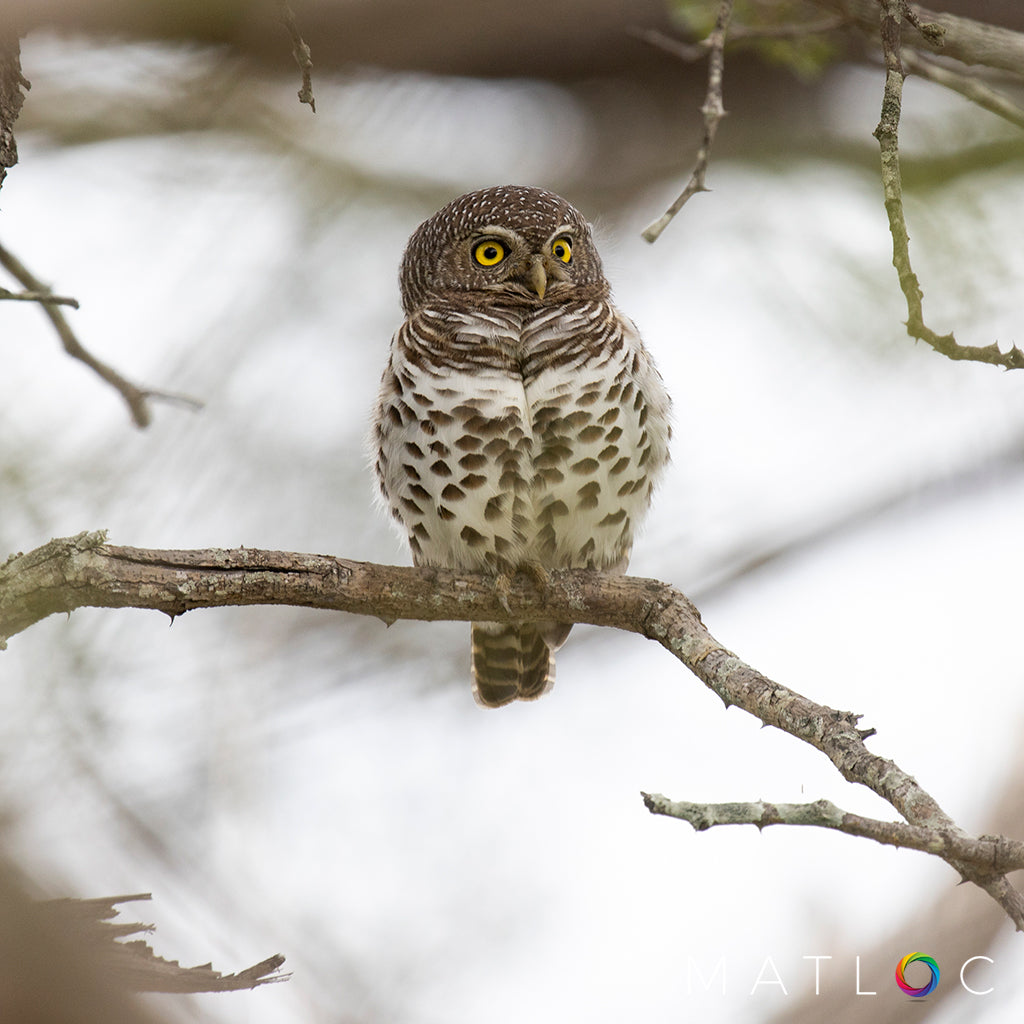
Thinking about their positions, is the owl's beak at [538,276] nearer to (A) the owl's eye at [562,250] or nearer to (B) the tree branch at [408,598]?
(A) the owl's eye at [562,250]

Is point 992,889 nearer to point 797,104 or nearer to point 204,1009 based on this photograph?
point 204,1009

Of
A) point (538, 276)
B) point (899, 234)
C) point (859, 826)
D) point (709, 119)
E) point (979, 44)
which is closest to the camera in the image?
point (859, 826)

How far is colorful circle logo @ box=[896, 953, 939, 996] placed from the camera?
11.8 ft

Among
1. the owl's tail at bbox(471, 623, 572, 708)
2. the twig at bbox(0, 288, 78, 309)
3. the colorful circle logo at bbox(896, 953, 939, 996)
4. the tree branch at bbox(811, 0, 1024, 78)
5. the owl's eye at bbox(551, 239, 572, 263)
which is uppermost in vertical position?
the tree branch at bbox(811, 0, 1024, 78)

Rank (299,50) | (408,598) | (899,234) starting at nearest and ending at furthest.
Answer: (899,234) < (299,50) < (408,598)

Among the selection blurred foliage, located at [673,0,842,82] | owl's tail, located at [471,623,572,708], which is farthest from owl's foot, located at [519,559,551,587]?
blurred foliage, located at [673,0,842,82]

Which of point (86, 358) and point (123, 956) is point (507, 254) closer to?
point (86, 358)

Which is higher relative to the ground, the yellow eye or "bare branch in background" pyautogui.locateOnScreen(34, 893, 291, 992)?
the yellow eye

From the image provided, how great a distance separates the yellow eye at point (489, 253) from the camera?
4477 mm

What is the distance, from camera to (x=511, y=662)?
4.86 m

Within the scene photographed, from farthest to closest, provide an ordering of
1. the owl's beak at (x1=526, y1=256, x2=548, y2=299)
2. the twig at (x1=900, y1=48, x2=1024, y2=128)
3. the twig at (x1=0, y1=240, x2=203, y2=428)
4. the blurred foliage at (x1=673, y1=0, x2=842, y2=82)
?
the blurred foliage at (x1=673, y1=0, x2=842, y2=82) → the owl's beak at (x1=526, y1=256, x2=548, y2=299) → the twig at (x1=900, y1=48, x2=1024, y2=128) → the twig at (x1=0, y1=240, x2=203, y2=428)

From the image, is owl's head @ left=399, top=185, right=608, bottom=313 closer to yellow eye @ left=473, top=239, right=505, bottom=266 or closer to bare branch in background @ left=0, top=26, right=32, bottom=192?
yellow eye @ left=473, top=239, right=505, bottom=266

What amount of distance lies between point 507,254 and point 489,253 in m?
0.07

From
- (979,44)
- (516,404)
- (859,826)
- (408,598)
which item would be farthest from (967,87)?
(859,826)
